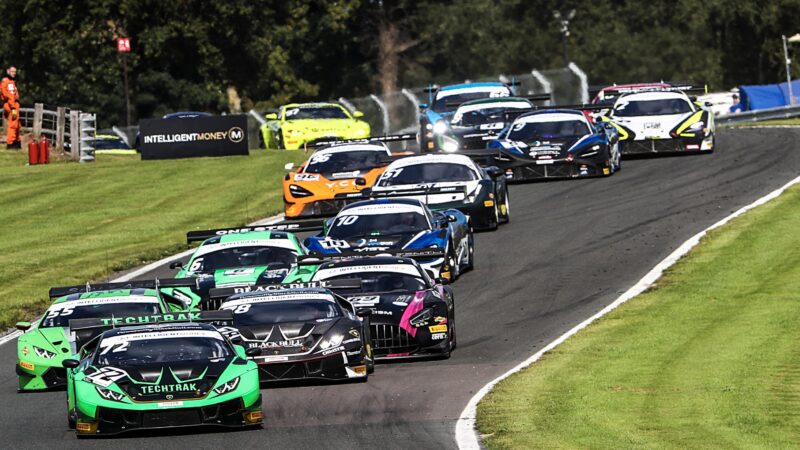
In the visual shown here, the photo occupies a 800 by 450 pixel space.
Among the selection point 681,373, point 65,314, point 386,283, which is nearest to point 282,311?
point 386,283

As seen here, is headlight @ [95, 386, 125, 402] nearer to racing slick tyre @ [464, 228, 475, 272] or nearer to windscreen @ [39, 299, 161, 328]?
windscreen @ [39, 299, 161, 328]

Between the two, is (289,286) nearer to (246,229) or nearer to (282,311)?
(282,311)

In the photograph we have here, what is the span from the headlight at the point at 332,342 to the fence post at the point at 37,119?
28.8 metres

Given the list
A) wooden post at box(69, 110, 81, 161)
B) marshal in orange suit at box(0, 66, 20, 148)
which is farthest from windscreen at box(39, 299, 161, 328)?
wooden post at box(69, 110, 81, 161)

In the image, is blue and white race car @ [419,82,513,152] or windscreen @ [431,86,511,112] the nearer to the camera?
blue and white race car @ [419,82,513,152]

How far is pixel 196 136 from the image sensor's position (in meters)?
44.6

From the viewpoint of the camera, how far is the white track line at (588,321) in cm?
1560

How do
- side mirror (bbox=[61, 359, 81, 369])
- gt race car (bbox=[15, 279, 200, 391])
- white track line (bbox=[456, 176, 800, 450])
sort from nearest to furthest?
white track line (bbox=[456, 176, 800, 450]) → side mirror (bbox=[61, 359, 81, 369]) → gt race car (bbox=[15, 279, 200, 391])

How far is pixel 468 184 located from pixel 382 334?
31.5 feet

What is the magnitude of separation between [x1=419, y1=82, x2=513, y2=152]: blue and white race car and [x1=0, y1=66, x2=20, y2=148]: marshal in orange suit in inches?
420

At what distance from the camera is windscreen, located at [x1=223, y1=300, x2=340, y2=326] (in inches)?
765

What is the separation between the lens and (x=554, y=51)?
93188 millimetres

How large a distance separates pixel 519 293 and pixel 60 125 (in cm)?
2406

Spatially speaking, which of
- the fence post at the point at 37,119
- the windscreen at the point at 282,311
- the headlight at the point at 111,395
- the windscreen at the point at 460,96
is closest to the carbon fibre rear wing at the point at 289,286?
the windscreen at the point at 282,311
